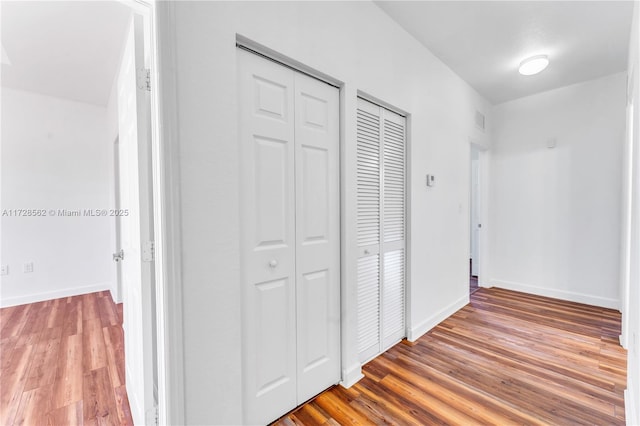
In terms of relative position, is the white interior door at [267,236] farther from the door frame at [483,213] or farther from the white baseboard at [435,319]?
the door frame at [483,213]

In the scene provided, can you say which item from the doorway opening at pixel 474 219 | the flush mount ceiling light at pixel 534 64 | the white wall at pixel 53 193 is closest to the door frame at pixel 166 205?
the flush mount ceiling light at pixel 534 64

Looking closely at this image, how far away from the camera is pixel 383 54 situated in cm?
215

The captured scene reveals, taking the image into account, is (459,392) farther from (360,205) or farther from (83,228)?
(83,228)

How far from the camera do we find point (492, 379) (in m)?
1.95

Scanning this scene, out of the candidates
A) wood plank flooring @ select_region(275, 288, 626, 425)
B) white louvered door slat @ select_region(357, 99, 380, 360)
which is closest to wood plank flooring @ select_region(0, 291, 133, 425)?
wood plank flooring @ select_region(275, 288, 626, 425)

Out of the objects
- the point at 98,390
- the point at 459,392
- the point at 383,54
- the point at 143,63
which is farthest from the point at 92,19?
the point at 459,392

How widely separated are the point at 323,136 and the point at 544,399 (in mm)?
2197

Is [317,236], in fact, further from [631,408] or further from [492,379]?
[631,408]

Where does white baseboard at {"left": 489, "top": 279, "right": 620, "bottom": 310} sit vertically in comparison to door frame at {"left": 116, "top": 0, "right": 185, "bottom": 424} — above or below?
below

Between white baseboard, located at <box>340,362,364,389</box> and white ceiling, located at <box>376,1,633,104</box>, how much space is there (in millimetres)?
2679

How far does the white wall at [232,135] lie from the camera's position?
1.18 meters

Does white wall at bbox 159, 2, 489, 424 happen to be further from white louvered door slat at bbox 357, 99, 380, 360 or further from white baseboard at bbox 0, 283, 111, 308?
white baseboard at bbox 0, 283, 111, 308

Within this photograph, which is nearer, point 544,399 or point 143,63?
point 143,63

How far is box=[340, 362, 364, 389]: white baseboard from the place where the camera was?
1.87m
